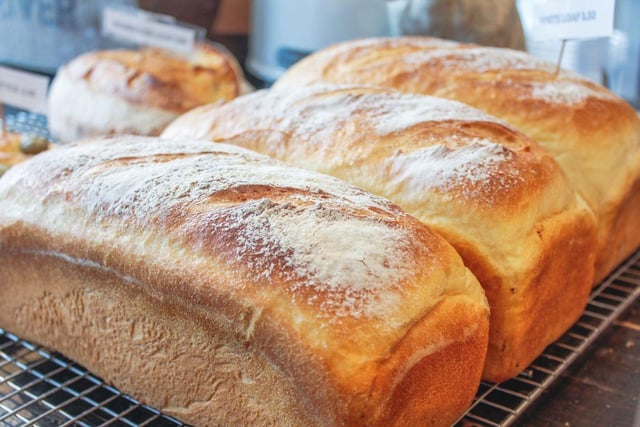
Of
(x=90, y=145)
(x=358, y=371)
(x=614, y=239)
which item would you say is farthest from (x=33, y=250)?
(x=614, y=239)

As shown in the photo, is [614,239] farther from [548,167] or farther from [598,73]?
[598,73]

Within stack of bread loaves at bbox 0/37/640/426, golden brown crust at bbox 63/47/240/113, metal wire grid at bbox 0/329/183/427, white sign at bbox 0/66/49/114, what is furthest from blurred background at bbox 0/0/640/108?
metal wire grid at bbox 0/329/183/427

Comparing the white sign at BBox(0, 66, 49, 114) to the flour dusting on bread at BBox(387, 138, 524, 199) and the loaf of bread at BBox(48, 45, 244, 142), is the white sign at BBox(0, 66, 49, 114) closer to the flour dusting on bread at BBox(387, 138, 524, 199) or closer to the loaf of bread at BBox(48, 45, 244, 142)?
the loaf of bread at BBox(48, 45, 244, 142)

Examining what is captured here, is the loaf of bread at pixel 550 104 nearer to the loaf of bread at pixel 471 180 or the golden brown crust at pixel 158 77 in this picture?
the loaf of bread at pixel 471 180

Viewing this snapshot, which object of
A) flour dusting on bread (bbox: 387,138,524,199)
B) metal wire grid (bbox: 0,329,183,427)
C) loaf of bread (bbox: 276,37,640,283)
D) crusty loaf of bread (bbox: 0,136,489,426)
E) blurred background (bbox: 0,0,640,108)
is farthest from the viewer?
blurred background (bbox: 0,0,640,108)

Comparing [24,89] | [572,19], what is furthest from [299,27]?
[572,19]

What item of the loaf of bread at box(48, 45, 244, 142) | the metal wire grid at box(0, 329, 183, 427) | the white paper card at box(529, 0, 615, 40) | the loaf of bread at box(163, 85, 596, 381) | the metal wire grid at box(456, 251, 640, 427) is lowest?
the metal wire grid at box(0, 329, 183, 427)
